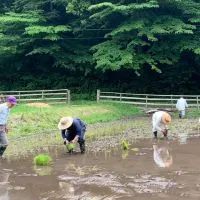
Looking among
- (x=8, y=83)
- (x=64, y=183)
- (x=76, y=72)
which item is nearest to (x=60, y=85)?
(x=76, y=72)

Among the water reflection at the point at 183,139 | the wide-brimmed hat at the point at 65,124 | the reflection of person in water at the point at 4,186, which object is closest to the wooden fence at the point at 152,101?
the water reflection at the point at 183,139

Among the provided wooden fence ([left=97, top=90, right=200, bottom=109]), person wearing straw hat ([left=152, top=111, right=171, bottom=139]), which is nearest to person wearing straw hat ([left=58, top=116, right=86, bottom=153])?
person wearing straw hat ([left=152, top=111, right=171, bottom=139])

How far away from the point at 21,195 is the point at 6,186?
0.89 meters

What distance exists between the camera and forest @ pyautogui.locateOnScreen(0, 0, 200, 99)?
30688 millimetres

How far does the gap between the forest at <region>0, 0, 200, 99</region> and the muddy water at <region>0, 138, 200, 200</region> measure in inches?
631

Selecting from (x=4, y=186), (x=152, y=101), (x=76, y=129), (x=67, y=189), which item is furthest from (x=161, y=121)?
(x=152, y=101)

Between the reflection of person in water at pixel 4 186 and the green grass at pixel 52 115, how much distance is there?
7278 mm

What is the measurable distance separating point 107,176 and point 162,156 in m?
3.21

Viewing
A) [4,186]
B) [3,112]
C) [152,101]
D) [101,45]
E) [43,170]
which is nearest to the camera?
[4,186]

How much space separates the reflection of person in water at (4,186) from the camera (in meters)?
9.26

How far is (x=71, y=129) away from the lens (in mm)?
13930

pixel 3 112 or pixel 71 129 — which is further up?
pixel 3 112

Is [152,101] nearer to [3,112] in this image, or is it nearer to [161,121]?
[161,121]

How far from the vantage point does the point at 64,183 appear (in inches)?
405
